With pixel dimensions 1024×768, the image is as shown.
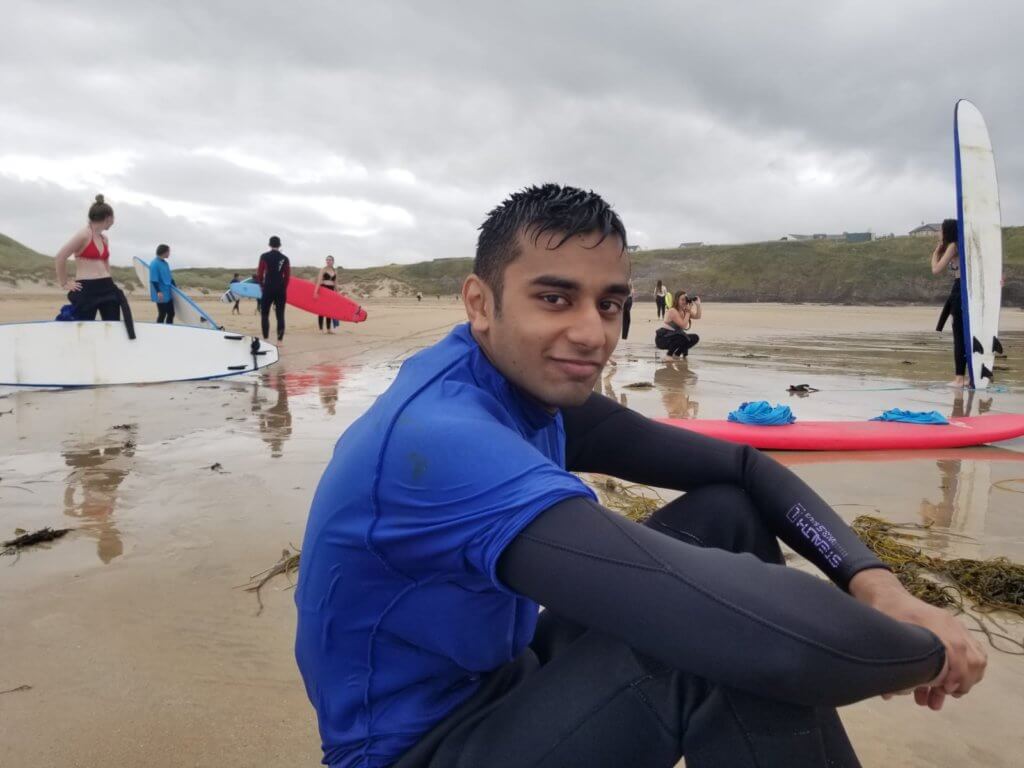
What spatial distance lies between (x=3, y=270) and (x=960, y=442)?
6042 centimetres

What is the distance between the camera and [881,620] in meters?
1.05

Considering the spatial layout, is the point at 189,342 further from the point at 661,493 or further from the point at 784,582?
the point at 784,582

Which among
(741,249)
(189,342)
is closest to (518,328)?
(189,342)

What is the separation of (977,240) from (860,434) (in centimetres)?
454

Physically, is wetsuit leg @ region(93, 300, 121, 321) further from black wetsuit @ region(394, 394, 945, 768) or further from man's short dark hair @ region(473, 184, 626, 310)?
black wetsuit @ region(394, 394, 945, 768)

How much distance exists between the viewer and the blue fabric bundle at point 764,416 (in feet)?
17.1

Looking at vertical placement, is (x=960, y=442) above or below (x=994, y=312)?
below

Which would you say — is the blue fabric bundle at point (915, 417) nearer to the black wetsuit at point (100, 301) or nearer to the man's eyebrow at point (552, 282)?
the man's eyebrow at point (552, 282)

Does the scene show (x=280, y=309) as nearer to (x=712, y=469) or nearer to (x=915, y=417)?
(x=915, y=417)

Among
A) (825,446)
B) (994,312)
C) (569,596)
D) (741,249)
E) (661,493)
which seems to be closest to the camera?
(569,596)

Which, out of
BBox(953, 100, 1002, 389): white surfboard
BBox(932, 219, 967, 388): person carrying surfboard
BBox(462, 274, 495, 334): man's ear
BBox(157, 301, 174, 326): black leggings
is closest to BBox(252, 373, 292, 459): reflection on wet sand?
BBox(462, 274, 495, 334): man's ear

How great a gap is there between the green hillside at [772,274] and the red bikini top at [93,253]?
157ft

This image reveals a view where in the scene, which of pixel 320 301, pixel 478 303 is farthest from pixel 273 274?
pixel 478 303

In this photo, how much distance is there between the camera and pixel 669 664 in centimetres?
102
